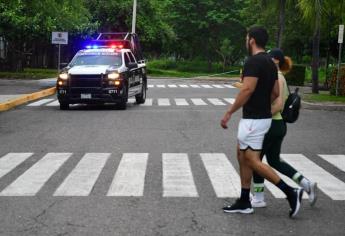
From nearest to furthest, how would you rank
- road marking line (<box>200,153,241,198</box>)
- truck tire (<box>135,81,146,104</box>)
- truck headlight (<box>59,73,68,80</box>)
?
1. road marking line (<box>200,153,241,198</box>)
2. truck headlight (<box>59,73,68,80</box>)
3. truck tire (<box>135,81,146,104</box>)

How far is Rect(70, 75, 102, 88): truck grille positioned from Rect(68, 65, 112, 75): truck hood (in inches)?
4.5

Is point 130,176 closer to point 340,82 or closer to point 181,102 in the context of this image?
point 181,102

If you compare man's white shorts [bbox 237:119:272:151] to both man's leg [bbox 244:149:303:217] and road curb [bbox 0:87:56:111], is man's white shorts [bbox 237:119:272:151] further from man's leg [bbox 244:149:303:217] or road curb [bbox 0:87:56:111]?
road curb [bbox 0:87:56:111]

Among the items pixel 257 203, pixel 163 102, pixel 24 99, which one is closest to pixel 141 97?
pixel 163 102

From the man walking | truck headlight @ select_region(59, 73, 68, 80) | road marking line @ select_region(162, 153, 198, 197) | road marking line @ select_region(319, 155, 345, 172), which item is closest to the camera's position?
the man walking

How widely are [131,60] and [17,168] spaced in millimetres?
11765

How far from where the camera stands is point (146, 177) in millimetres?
8094

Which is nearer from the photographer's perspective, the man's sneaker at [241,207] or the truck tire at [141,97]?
the man's sneaker at [241,207]

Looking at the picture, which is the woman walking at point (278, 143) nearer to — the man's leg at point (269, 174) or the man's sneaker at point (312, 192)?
the man's sneaker at point (312, 192)

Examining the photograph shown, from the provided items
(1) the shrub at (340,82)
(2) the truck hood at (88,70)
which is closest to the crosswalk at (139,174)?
(2) the truck hood at (88,70)

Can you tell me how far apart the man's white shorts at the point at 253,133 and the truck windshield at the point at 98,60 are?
12994mm

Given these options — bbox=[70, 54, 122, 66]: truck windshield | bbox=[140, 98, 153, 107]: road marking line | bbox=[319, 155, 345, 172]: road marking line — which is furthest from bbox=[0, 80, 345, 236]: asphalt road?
bbox=[140, 98, 153, 107]: road marking line

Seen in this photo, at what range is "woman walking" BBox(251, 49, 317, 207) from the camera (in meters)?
6.34

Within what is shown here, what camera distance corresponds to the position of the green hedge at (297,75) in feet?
111
